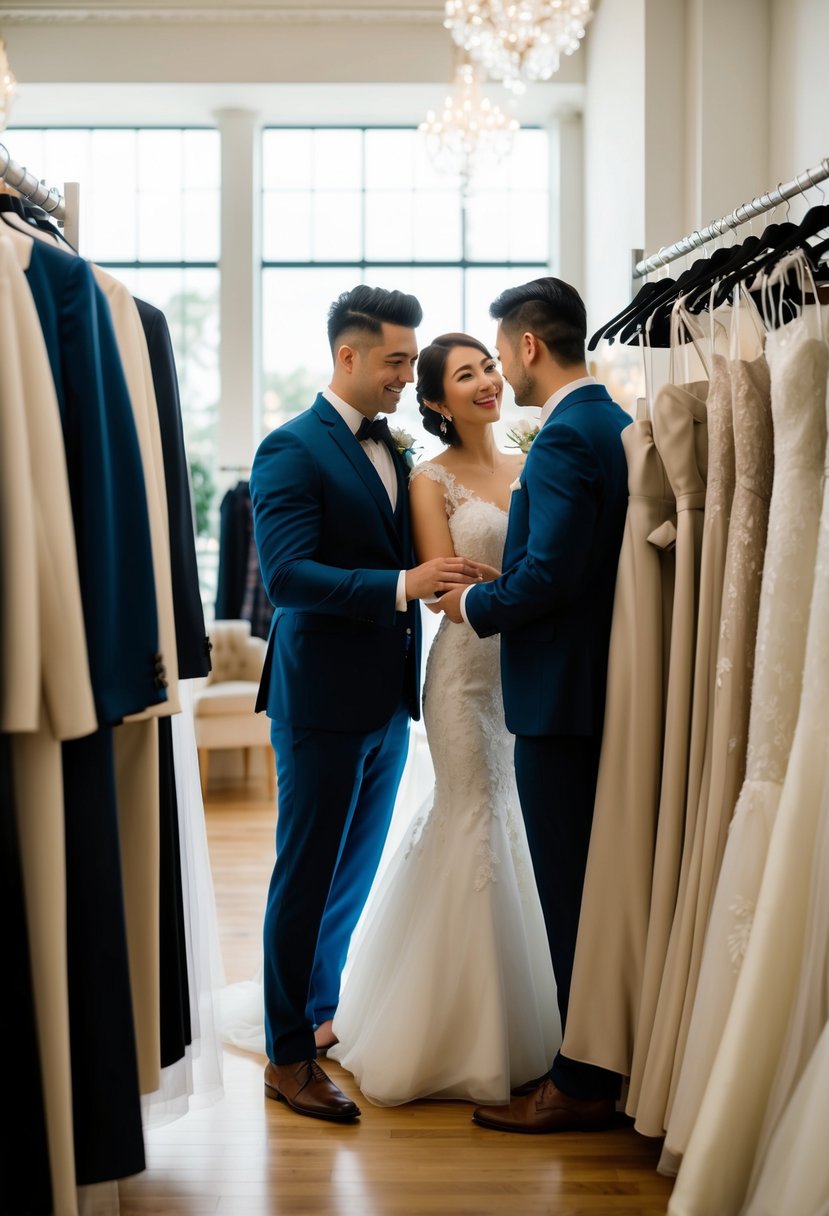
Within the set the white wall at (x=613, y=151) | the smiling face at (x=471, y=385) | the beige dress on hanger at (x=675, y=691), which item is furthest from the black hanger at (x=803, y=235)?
the white wall at (x=613, y=151)

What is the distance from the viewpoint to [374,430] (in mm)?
2855

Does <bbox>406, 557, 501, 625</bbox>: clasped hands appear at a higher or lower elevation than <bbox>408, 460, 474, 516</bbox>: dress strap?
lower

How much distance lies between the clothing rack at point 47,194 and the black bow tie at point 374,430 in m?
0.82

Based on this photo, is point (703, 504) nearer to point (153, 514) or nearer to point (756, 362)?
point (756, 362)

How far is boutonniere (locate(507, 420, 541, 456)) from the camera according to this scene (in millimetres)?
3066

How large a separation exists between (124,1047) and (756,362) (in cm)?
170

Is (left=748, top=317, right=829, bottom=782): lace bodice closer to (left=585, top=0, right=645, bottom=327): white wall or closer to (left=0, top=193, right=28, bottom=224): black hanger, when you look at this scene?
(left=0, top=193, right=28, bottom=224): black hanger

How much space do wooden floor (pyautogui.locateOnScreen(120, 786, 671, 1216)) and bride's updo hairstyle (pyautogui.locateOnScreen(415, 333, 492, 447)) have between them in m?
1.74

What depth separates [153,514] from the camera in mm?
1940

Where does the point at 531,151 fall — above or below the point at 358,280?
above

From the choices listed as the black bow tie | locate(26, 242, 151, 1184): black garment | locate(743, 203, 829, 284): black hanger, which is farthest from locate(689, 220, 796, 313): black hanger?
locate(26, 242, 151, 1184): black garment

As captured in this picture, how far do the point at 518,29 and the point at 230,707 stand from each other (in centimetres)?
401

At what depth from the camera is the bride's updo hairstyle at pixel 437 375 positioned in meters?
2.92

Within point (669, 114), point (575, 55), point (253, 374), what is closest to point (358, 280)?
point (253, 374)
